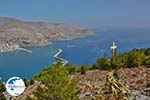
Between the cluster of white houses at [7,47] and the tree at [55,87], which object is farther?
the cluster of white houses at [7,47]

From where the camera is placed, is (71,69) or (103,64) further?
(71,69)

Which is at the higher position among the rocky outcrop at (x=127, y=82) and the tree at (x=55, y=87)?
the tree at (x=55, y=87)

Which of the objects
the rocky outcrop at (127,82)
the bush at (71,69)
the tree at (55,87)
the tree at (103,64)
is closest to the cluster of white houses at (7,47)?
the bush at (71,69)

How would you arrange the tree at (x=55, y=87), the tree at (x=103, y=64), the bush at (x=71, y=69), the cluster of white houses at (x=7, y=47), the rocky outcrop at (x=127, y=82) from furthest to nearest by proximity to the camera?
1. the cluster of white houses at (x=7, y=47)
2. the bush at (x=71, y=69)
3. the tree at (x=103, y=64)
4. the rocky outcrop at (x=127, y=82)
5. the tree at (x=55, y=87)

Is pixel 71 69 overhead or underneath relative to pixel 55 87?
underneath

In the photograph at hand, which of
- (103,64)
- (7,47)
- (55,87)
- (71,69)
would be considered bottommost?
(7,47)

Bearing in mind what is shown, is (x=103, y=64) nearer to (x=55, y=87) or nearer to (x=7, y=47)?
(x=55, y=87)

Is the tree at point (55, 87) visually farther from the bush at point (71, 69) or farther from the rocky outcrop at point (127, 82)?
the bush at point (71, 69)

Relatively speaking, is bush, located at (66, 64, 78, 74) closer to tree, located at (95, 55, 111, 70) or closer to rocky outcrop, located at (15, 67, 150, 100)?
tree, located at (95, 55, 111, 70)

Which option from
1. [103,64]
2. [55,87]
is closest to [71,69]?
[103,64]

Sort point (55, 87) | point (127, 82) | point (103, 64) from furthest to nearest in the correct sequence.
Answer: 1. point (103, 64)
2. point (127, 82)
3. point (55, 87)

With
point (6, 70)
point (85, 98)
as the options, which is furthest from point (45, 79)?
point (6, 70)
